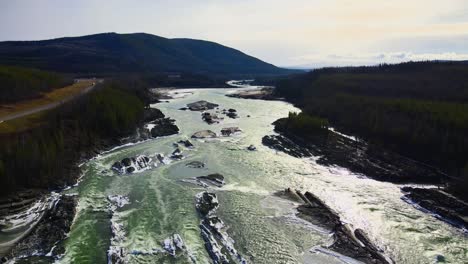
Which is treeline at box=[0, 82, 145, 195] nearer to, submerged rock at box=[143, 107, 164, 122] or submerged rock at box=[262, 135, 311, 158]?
submerged rock at box=[143, 107, 164, 122]

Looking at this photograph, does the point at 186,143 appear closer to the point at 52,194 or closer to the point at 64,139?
the point at 64,139

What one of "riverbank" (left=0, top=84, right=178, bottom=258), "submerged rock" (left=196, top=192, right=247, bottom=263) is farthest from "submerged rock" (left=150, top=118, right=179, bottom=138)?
"submerged rock" (left=196, top=192, right=247, bottom=263)

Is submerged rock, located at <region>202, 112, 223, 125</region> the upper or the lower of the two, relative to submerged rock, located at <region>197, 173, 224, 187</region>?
upper

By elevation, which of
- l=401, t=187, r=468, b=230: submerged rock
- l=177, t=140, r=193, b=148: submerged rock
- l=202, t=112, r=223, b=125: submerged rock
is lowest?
l=401, t=187, r=468, b=230: submerged rock

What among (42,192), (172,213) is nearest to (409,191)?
(172,213)

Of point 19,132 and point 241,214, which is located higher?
point 19,132

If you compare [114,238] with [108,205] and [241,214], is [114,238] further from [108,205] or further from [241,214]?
[241,214]

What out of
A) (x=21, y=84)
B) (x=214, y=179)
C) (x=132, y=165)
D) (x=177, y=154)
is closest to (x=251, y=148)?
(x=177, y=154)
